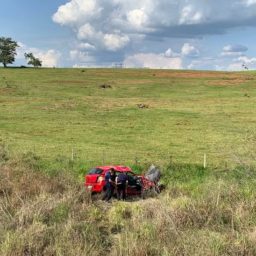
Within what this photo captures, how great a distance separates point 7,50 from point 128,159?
289ft

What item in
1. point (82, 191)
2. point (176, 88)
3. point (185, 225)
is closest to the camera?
point (185, 225)

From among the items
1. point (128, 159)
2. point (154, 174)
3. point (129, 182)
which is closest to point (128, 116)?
point (128, 159)

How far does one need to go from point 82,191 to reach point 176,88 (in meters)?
64.6

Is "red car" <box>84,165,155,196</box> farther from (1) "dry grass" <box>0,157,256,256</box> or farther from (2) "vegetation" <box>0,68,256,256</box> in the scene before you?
(1) "dry grass" <box>0,157,256,256</box>

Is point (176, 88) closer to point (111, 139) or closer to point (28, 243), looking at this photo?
point (111, 139)

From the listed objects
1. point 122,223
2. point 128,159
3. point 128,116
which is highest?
point 128,116

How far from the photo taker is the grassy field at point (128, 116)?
3672cm

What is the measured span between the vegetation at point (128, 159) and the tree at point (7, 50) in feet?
72.8

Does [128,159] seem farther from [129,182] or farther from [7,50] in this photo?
[7,50]

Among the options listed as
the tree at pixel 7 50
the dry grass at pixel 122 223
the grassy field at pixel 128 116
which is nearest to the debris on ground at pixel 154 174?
the grassy field at pixel 128 116

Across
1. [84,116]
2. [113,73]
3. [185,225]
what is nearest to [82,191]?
[185,225]

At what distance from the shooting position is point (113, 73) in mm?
104625

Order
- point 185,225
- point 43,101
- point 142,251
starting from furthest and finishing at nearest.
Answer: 1. point 43,101
2. point 185,225
3. point 142,251

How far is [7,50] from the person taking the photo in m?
117
